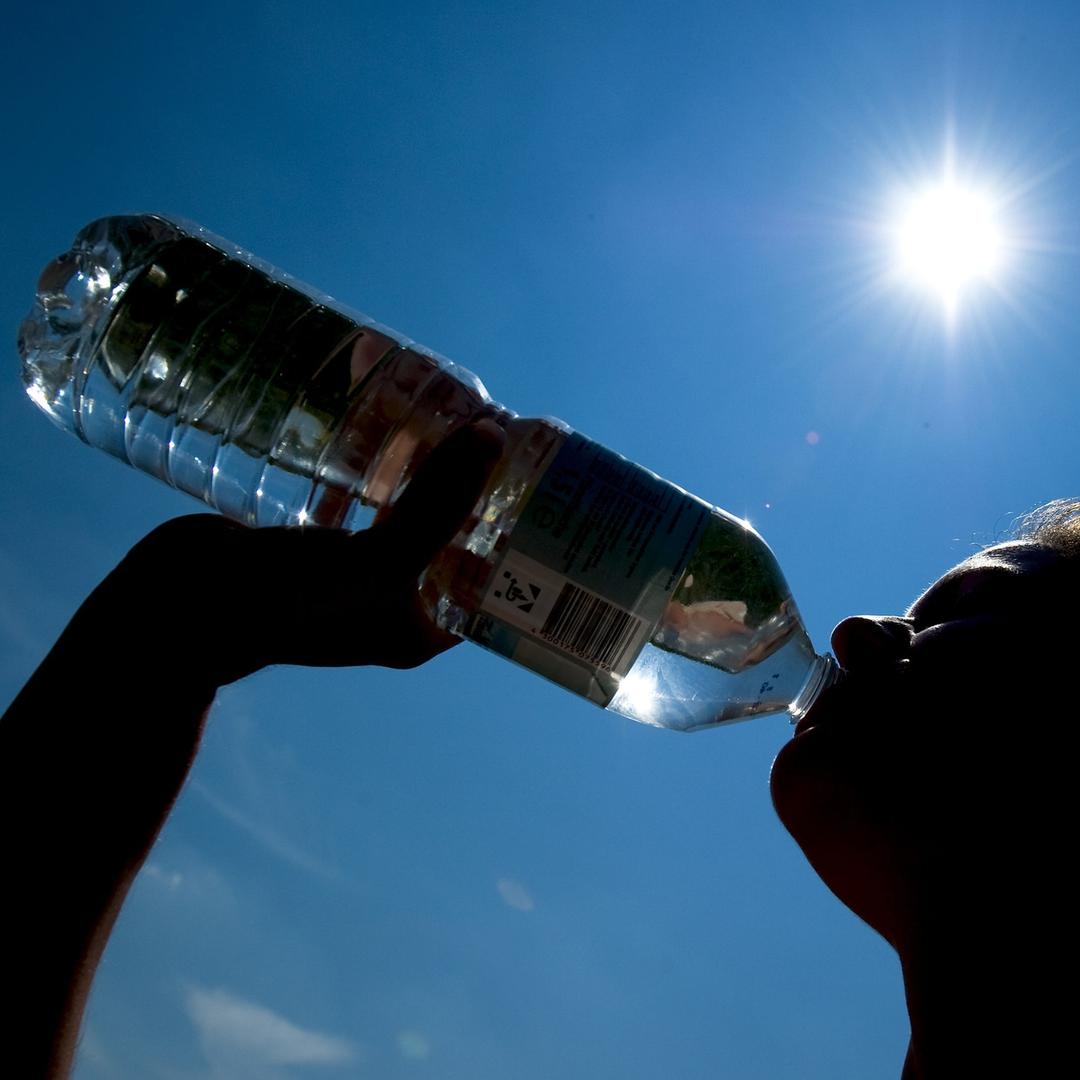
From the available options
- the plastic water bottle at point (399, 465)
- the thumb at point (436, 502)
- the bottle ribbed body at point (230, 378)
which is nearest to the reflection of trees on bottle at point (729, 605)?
the plastic water bottle at point (399, 465)

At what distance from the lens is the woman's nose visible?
169 centimetres

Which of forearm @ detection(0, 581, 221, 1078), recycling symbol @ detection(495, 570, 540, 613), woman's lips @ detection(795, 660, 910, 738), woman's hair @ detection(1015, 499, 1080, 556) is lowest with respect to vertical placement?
forearm @ detection(0, 581, 221, 1078)

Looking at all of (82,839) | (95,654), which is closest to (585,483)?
(95,654)

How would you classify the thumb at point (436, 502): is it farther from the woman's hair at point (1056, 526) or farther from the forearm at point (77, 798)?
the woman's hair at point (1056, 526)

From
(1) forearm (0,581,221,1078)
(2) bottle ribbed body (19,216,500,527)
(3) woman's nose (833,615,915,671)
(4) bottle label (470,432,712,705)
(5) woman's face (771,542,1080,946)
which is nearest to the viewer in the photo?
(1) forearm (0,581,221,1078)

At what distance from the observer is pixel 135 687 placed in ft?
4.87

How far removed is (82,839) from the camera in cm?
138

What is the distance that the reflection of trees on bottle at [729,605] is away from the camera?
179 centimetres

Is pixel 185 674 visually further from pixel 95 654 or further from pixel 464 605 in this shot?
pixel 464 605

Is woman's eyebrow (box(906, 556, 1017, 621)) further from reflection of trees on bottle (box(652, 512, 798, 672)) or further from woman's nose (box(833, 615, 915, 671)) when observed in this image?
reflection of trees on bottle (box(652, 512, 798, 672))

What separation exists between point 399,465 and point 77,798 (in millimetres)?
927

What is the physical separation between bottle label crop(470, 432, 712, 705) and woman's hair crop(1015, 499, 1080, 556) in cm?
89

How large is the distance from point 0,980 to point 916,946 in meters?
1.40

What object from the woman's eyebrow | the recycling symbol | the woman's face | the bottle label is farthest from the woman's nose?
the recycling symbol
